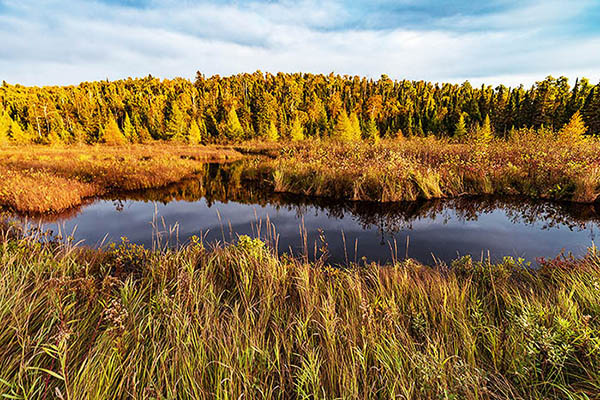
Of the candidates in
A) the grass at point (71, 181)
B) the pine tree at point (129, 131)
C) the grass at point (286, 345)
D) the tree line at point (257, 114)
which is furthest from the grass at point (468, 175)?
the pine tree at point (129, 131)

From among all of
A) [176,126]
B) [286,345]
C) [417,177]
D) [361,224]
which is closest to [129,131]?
[176,126]

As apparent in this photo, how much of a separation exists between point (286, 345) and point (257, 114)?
2922 inches

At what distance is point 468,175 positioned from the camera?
Result: 36.3 feet

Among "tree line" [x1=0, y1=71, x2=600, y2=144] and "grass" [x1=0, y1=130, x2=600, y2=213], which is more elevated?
"tree line" [x1=0, y1=71, x2=600, y2=144]

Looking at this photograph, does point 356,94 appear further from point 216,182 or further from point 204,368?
point 204,368

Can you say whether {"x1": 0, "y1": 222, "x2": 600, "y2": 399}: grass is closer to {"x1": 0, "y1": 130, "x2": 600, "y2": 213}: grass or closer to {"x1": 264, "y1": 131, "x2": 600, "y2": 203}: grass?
{"x1": 264, "y1": 131, "x2": 600, "y2": 203}: grass

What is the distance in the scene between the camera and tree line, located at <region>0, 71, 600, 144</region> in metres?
54.8

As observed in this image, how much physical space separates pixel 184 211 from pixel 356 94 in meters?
129

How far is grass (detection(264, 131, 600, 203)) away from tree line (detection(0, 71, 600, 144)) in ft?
15.3

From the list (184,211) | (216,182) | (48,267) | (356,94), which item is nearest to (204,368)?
(48,267)

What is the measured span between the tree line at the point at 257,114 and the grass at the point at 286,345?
17204 mm

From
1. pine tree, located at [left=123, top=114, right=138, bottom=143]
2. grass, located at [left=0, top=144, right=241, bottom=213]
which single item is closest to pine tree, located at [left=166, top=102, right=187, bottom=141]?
pine tree, located at [left=123, top=114, right=138, bottom=143]

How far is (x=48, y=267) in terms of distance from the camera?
3.32 meters

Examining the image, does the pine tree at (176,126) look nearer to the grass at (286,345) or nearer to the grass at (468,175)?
the grass at (468,175)
